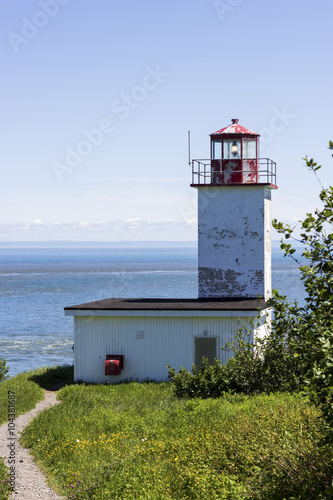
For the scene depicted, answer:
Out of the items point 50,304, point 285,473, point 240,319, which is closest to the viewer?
point 285,473

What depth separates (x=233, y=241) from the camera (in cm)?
2466

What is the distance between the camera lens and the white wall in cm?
2447

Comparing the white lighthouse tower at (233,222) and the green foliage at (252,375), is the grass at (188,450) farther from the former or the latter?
the white lighthouse tower at (233,222)

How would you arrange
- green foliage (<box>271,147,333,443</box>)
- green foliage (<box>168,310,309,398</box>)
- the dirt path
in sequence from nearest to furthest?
green foliage (<box>271,147,333,443</box>) < the dirt path < green foliage (<box>168,310,309,398</box>)

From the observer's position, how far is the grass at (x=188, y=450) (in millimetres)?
8898

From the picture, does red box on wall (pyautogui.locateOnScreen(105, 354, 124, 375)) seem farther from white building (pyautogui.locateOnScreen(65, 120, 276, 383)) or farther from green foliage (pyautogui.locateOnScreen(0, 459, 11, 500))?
green foliage (pyautogui.locateOnScreen(0, 459, 11, 500))

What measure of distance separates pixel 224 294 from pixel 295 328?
56.1 ft

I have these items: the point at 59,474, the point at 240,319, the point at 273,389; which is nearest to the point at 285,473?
the point at 59,474

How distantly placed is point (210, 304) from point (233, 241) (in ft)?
14.6

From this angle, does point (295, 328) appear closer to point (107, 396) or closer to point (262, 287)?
point (107, 396)

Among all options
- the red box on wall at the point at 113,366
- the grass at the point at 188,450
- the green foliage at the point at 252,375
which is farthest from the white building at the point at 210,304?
the grass at the point at 188,450

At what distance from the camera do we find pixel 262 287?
24.3 meters

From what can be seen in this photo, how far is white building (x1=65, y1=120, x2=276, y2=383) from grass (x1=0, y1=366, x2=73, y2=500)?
1.27m

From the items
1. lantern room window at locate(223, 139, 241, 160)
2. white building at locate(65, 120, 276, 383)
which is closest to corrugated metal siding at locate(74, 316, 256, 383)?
white building at locate(65, 120, 276, 383)
